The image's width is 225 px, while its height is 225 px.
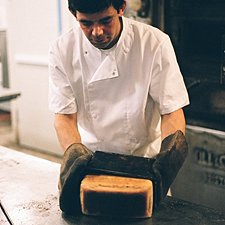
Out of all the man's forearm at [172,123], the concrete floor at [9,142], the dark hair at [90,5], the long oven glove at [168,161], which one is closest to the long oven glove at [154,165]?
the long oven glove at [168,161]

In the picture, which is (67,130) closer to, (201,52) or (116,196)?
(116,196)

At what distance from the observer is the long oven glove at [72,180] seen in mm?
1323

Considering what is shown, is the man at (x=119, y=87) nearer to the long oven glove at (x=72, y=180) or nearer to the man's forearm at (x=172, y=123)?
the man's forearm at (x=172, y=123)

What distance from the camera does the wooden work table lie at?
134 centimetres

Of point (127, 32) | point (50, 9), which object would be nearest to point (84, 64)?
point (127, 32)

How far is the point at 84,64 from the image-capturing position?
1.79m

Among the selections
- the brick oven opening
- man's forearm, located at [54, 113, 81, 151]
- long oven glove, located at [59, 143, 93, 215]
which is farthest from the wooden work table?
the brick oven opening

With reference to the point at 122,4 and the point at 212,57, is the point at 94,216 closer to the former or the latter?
the point at 122,4

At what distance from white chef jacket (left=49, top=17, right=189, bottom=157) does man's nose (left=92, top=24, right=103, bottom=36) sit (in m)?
0.20

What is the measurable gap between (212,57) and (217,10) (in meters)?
0.25

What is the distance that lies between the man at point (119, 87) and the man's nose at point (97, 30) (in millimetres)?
80

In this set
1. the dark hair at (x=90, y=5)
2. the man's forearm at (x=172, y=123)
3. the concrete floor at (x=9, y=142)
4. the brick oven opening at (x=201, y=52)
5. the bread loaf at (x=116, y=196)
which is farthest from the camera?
the concrete floor at (x=9, y=142)

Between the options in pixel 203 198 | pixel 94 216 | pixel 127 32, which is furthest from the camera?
pixel 203 198

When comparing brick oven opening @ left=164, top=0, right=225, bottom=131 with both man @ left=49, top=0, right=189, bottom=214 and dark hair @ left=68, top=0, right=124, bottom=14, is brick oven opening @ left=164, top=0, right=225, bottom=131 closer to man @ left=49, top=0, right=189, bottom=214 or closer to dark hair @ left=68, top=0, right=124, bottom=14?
man @ left=49, top=0, right=189, bottom=214
